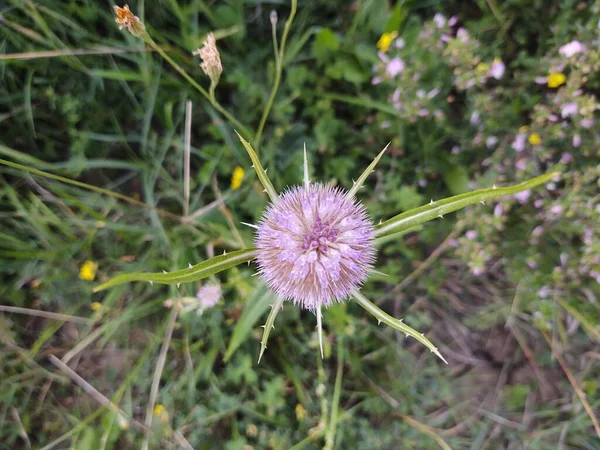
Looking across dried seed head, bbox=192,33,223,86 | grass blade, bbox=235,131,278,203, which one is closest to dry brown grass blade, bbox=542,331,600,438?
grass blade, bbox=235,131,278,203

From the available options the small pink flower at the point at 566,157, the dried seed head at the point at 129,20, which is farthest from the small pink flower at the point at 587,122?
the dried seed head at the point at 129,20

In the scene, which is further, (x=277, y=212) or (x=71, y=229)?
(x=71, y=229)

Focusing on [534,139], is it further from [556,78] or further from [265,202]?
[265,202]

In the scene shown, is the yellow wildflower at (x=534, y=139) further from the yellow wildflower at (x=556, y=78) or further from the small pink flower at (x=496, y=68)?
the small pink flower at (x=496, y=68)

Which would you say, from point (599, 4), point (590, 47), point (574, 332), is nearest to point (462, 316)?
point (574, 332)

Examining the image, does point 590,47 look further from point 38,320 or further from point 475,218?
point 38,320

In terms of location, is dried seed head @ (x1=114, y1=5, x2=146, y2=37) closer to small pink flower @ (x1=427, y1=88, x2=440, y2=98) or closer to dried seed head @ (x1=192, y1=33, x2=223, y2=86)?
dried seed head @ (x1=192, y1=33, x2=223, y2=86)
